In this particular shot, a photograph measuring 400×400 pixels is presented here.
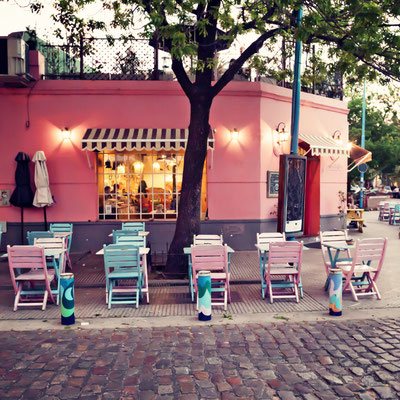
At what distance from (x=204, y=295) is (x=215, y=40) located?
543 centimetres

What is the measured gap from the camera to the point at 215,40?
816 cm

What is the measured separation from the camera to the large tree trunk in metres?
8.11

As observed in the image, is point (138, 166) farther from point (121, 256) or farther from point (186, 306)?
point (186, 306)

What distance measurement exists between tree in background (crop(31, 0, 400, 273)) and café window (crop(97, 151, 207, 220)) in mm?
3095

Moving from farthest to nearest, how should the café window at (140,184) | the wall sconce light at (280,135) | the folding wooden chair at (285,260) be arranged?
the wall sconce light at (280,135)
the café window at (140,184)
the folding wooden chair at (285,260)

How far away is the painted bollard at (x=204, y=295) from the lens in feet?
18.5

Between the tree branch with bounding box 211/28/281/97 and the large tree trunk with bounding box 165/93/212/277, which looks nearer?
the tree branch with bounding box 211/28/281/97

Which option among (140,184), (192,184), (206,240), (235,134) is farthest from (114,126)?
(206,240)

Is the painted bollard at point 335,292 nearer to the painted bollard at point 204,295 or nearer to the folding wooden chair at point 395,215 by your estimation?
the painted bollard at point 204,295

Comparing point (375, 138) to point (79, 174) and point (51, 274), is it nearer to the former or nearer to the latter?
point (79, 174)

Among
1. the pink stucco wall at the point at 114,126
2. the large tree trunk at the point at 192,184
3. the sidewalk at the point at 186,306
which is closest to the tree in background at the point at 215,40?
the large tree trunk at the point at 192,184

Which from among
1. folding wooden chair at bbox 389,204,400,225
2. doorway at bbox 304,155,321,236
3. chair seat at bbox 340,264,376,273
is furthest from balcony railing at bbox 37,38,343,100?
folding wooden chair at bbox 389,204,400,225

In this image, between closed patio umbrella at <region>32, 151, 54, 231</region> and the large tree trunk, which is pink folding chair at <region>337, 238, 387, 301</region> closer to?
the large tree trunk

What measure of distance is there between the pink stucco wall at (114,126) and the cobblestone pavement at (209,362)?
19.9 ft
